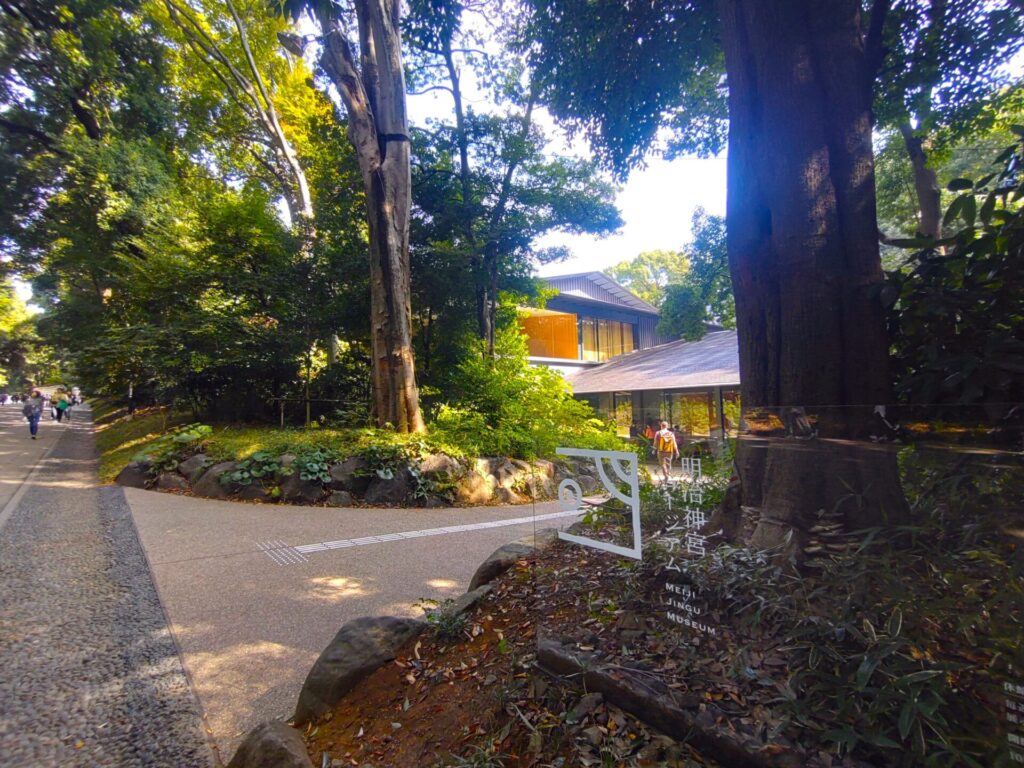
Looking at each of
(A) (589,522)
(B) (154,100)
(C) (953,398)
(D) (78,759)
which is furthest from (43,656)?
(B) (154,100)

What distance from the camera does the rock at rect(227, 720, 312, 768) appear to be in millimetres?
1981

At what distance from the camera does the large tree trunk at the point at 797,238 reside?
2.25 m

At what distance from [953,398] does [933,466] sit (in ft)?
1.94

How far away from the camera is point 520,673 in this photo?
2236 mm

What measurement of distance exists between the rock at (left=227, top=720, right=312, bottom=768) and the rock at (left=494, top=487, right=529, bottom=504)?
6.48 meters

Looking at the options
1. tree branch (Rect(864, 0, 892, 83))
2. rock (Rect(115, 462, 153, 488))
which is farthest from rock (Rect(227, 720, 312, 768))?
rock (Rect(115, 462, 153, 488))

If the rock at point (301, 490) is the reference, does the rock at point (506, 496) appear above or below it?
below

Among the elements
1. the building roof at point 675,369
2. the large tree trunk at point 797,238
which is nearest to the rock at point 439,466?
the building roof at point 675,369

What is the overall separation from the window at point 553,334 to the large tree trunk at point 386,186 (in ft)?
39.1

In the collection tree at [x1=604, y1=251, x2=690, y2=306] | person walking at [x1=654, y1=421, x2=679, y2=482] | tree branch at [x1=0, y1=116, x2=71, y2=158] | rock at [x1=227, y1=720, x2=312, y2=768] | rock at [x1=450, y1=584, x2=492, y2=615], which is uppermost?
tree at [x1=604, y1=251, x2=690, y2=306]

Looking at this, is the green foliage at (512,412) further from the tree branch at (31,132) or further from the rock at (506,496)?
the tree branch at (31,132)

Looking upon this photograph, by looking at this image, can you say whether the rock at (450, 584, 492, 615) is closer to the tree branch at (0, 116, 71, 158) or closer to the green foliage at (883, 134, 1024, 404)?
the green foliage at (883, 134, 1024, 404)

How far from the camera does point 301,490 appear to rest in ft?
25.7

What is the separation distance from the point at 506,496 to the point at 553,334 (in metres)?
13.8
